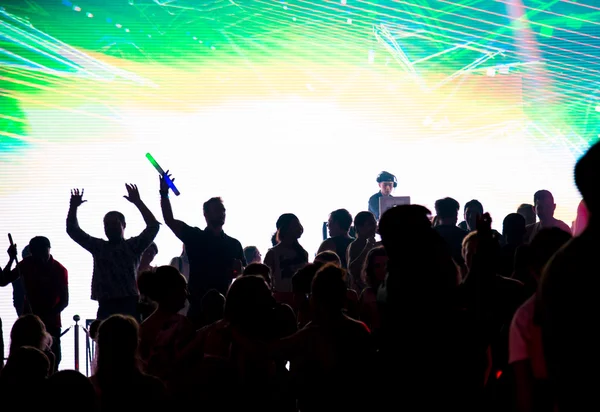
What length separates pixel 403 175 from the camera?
7.87 m

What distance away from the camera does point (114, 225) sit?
206 inches

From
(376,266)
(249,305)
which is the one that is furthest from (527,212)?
(249,305)

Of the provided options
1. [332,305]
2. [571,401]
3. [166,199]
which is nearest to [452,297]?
[332,305]

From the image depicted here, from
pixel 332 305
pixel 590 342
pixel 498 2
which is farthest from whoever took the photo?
pixel 498 2

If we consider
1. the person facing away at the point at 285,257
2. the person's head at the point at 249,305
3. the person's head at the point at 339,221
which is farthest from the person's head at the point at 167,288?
the person's head at the point at 339,221

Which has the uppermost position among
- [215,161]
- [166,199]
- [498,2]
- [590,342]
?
[498,2]

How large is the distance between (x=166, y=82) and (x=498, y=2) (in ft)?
10.3

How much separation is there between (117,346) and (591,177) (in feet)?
5.19

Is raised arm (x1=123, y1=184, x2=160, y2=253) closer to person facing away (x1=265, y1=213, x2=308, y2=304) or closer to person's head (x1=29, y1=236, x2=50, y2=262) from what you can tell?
person facing away (x1=265, y1=213, x2=308, y2=304)

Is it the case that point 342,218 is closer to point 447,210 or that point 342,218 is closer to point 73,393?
point 447,210

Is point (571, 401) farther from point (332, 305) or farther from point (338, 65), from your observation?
point (338, 65)

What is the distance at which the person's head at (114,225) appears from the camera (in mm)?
5223

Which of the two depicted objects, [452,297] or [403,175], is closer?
[452,297]

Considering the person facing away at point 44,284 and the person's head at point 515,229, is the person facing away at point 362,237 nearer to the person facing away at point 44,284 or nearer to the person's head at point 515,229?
the person's head at point 515,229
